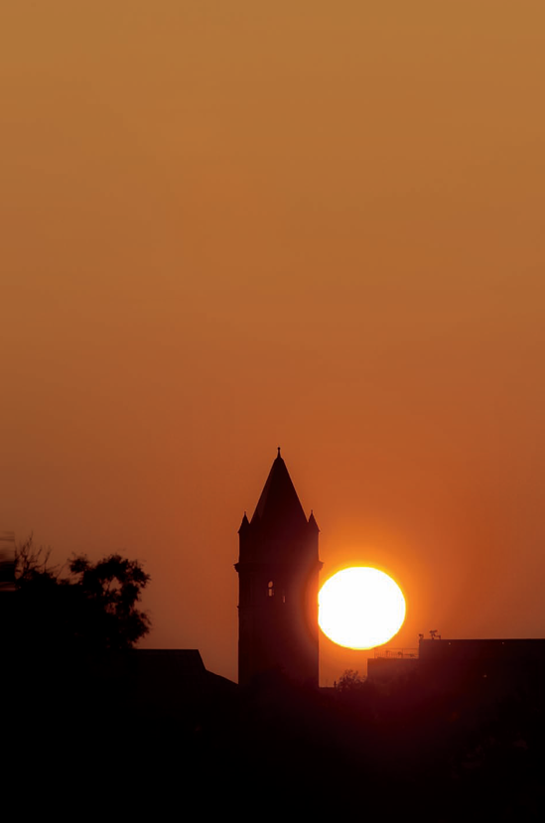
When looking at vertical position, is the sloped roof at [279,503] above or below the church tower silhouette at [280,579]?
above

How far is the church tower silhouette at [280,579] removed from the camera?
11144 centimetres

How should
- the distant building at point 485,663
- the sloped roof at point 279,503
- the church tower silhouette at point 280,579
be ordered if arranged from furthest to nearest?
the sloped roof at point 279,503 → the church tower silhouette at point 280,579 → the distant building at point 485,663

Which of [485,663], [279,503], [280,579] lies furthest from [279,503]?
[485,663]

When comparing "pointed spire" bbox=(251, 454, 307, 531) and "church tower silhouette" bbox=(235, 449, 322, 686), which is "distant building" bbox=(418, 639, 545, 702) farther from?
"pointed spire" bbox=(251, 454, 307, 531)

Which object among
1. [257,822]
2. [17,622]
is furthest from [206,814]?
[17,622]

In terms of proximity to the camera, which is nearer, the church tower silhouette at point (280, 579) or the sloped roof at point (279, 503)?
the church tower silhouette at point (280, 579)

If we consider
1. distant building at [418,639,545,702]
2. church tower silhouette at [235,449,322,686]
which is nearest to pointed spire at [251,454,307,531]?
church tower silhouette at [235,449,322,686]

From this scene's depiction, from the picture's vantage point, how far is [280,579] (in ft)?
369

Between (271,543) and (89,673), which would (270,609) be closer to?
(271,543)

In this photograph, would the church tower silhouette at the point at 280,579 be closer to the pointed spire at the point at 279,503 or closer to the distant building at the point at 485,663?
the pointed spire at the point at 279,503

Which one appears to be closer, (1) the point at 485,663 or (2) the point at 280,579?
(1) the point at 485,663

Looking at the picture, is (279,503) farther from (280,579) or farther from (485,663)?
(485,663)

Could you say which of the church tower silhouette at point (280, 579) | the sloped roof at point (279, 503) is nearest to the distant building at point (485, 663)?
the church tower silhouette at point (280, 579)

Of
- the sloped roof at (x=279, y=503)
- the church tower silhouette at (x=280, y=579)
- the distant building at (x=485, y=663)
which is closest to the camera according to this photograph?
the distant building at (x=485, y=663)
